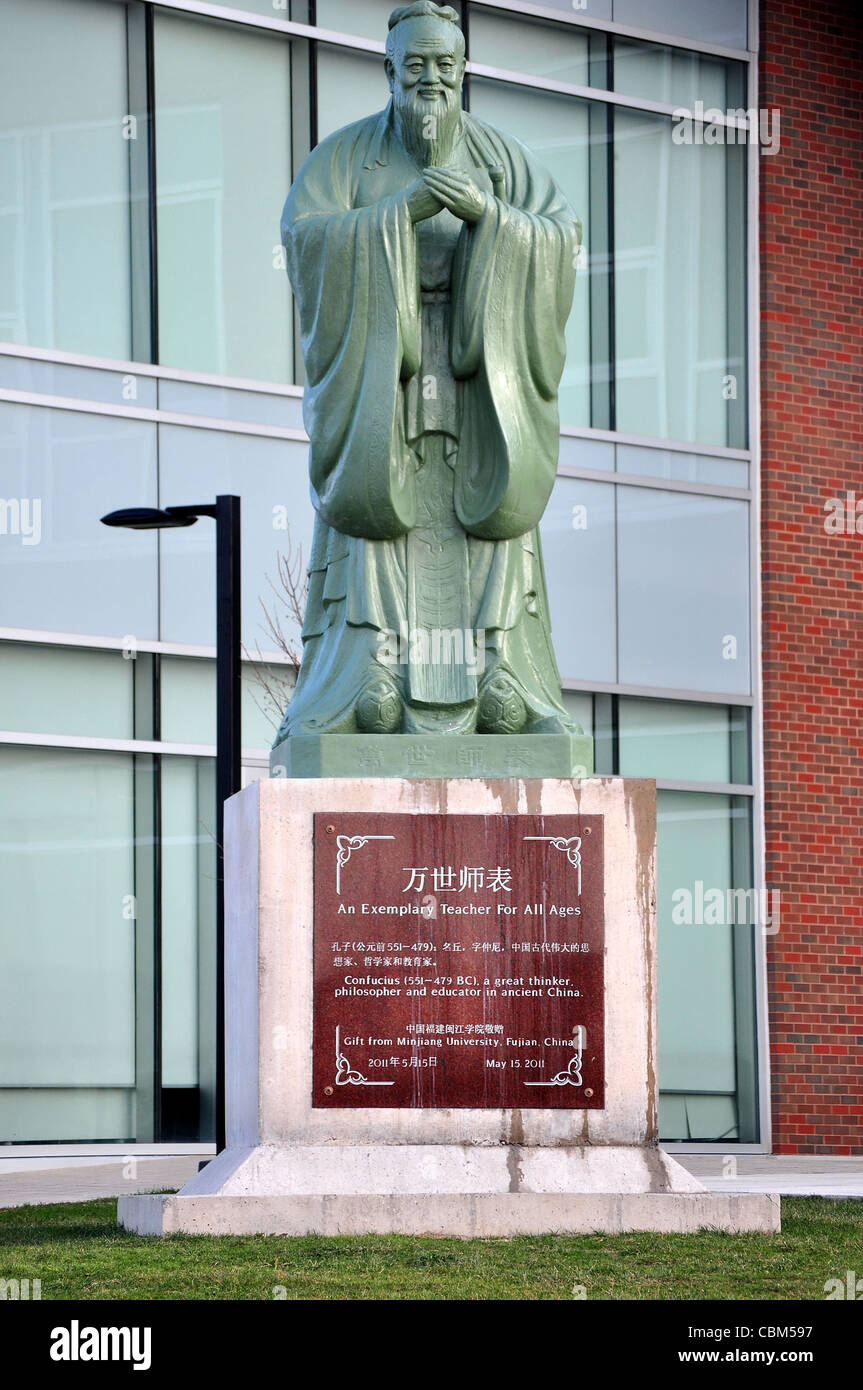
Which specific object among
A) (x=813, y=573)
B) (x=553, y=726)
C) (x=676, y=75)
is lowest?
(x=553, y=726)

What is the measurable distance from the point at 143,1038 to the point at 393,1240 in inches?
354

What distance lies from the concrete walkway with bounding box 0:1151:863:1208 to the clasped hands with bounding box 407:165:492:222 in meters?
5.06

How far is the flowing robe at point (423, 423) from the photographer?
8.80m

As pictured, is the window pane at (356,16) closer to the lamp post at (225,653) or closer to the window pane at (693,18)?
the window pane at (693,18)

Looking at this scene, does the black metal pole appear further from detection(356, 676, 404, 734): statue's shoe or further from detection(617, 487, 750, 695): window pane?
detection(617, 487, 750, 695): window pane

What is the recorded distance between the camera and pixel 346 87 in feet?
58.1

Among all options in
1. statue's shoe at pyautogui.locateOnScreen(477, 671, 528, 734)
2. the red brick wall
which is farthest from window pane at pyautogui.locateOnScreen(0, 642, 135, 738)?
statue's shoe at pyautogui.locateOnScreen(477, 671, 528, 734)

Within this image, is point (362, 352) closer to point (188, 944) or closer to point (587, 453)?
point (188, 944)

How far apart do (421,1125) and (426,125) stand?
394 centimetres

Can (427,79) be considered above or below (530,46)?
below

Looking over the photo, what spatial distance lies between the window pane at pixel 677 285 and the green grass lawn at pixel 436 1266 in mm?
11310

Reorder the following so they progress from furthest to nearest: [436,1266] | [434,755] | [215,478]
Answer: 1. [215,478]
2. [434,755]
3. [436,1266]

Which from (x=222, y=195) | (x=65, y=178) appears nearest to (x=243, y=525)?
(x=222, y=195)

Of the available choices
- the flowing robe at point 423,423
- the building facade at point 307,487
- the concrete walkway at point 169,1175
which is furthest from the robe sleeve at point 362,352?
the building facade at point 307,487
